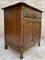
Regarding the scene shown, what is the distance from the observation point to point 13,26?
156 centimetres

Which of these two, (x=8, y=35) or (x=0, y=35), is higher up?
(x=8, y=35)

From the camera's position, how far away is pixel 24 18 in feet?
4.71

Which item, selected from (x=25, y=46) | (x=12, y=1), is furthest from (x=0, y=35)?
(x=25, y=46)

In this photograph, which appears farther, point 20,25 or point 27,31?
point 27,31

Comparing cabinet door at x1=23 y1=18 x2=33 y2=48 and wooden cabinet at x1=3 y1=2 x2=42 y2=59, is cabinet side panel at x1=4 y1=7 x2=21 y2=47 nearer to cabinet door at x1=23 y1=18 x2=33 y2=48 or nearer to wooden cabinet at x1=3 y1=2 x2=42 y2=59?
wooden cabinet at x1=3 y1=2 x2=42 y2=59

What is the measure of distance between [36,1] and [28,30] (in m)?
1.59

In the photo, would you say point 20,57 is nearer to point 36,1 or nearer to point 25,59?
point 25,59

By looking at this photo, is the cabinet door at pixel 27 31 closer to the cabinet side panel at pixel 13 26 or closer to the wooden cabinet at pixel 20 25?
the wooden cabinet at pixel 20 25

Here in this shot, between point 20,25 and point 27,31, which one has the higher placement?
point 20,25

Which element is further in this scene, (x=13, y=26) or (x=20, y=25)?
(x=13, y=26)

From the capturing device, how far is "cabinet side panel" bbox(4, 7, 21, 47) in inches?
56.9

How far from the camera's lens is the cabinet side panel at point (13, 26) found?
1.45 metres

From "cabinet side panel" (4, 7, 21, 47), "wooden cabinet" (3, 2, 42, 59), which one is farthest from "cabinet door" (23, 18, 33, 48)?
"cabinet side panel" (4, 7, 21, 47)

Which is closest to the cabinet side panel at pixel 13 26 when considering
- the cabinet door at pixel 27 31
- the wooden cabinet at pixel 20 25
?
the wooden cabinet at pixel 20 25
